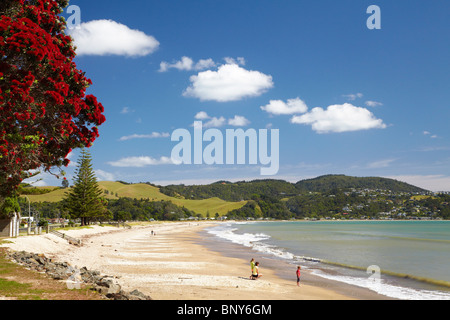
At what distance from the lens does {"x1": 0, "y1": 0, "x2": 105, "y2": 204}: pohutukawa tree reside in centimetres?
1135

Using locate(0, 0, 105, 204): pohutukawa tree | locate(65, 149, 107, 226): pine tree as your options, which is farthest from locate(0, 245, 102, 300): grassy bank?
locate(65, 149, 107, 226): pine tree

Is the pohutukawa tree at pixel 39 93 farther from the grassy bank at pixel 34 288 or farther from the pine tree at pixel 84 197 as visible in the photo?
the pine tree at pixel 84 197

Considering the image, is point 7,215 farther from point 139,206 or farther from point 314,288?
point 139,206

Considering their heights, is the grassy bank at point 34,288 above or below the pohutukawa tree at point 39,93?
below

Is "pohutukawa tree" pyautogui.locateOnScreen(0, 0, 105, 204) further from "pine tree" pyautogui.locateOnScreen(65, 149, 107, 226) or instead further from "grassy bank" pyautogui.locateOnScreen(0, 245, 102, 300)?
"pine tree" pyautogui.locateOnScreen(65, 149, 107, 226)

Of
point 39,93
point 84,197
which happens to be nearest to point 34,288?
point 39,93

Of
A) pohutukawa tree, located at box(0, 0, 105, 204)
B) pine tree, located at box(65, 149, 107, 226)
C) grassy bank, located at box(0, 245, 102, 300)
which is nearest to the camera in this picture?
grassy bank, located at box(0, 245, 102, 300)

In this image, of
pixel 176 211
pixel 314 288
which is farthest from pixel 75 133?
pixel 176 211

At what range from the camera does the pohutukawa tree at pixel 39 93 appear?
447 inches

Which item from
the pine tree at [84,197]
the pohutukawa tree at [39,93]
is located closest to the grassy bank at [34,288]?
the pohutukawa tree at [39,93]

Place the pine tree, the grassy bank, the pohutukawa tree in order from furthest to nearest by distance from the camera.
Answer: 1. the pine tree
2. the pohutukawa tree
3. the grassy bank

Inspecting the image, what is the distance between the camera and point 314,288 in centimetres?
1778

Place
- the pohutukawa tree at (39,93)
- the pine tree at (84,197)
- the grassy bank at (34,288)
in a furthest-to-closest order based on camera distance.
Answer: the pine tree at (84,197) → the pohutukawa tree at (39,93) → the grassy bank at (34,288)
